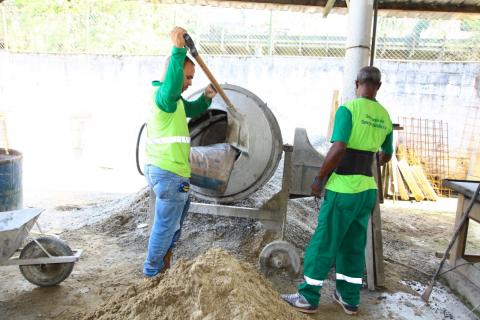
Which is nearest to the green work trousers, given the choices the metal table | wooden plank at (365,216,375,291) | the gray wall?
wooden plank at (365,216,375,291)

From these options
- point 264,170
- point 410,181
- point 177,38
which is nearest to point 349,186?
point 264,170

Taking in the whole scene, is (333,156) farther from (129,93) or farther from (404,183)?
(129,93)

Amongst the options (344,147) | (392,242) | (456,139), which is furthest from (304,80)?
(344,147)

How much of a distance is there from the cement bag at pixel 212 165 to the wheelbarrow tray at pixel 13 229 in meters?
1.28

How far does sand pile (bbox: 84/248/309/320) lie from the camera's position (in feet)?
6.72

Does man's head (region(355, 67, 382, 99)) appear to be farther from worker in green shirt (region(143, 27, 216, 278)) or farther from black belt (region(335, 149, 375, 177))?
worker in green shirt (region(143, 27, 216, 278))

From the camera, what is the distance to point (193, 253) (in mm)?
4035

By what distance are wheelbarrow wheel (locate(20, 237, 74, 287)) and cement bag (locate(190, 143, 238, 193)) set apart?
1167 mm

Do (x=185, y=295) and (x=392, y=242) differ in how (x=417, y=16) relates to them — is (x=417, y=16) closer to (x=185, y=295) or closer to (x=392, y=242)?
(x=392, y=242)

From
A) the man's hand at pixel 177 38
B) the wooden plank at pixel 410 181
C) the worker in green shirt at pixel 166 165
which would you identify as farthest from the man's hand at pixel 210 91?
the wooden plank at pixel 410 181

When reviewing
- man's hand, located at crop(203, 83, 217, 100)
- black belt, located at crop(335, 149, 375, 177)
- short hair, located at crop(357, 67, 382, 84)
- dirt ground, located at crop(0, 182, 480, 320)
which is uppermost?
short hair, located at crop(357, 67, 382, 84)

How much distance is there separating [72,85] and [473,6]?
31.3 ft

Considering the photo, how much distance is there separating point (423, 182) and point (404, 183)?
0.43 metres

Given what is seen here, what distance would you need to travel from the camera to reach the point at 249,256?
13.0ft
